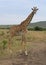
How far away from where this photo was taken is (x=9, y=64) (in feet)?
35.8

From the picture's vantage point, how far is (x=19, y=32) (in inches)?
586

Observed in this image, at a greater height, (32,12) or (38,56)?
(32,12)

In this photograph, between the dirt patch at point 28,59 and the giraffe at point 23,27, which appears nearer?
the dirt patch at point 28,59

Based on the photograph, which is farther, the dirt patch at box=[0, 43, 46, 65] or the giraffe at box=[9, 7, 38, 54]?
the giraffe at box=[9, 7, 38, 54]

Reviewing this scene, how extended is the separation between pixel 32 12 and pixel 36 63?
13.1 feet

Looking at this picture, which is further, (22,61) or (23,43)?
(23,43)

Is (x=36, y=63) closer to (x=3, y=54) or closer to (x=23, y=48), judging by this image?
(x=3, y=54)

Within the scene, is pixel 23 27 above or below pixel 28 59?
above

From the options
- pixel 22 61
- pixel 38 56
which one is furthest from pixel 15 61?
pixel 38 56

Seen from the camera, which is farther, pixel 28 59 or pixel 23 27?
pixel 23 27

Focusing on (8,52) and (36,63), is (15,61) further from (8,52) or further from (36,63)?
(8,52)

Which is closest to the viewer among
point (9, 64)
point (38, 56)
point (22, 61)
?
point (9, 64)

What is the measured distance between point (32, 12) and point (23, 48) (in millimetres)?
1843

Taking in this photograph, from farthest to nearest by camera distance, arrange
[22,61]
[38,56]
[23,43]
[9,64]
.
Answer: [23,43] → [38,56] → [22,61] → [9,64]
